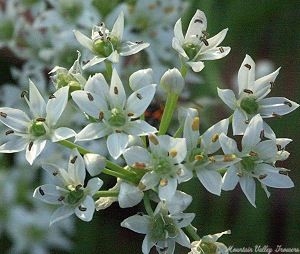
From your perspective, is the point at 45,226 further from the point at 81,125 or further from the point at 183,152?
the point at 183,152

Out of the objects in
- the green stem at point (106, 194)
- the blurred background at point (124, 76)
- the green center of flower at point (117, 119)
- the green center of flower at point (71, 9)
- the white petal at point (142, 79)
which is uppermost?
the white petal at point (142, 79)

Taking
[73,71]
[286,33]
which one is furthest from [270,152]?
[286,33]

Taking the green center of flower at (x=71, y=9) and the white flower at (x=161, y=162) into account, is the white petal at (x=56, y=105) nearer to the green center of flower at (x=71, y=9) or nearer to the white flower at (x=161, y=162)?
the white flower at (x=161, y=162)

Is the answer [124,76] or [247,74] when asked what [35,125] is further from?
[124,76]

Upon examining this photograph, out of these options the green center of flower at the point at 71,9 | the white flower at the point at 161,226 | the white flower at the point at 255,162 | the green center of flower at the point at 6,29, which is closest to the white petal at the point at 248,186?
the white flower at the point at 255,162

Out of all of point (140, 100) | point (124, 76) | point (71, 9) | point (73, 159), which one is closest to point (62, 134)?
point (73, 159)

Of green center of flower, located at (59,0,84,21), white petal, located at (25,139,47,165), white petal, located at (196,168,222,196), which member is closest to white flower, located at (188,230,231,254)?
white petal, located at (196,168,222,196)
